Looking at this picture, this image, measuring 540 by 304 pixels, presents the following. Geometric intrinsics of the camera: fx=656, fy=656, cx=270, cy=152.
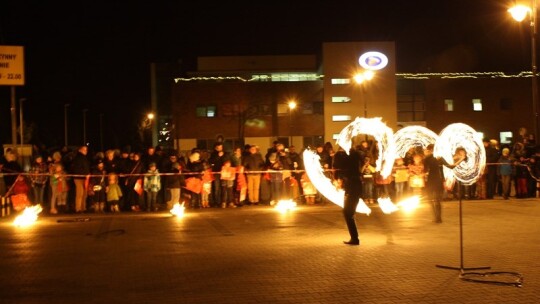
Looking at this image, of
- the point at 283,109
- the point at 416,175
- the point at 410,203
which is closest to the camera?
the point at 410,203

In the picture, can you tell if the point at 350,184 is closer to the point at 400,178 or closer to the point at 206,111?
the point at 400,178

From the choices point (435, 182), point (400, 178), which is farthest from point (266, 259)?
point (400, 178)

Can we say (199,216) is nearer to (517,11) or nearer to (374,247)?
(374,247)

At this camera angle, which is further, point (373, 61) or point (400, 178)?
point (373, 61)

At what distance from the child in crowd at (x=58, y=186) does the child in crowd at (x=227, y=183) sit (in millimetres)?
4858

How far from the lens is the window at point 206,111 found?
55.2 m

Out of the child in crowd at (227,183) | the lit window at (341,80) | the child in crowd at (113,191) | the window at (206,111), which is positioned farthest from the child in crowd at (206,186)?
the lit window at (341,80)

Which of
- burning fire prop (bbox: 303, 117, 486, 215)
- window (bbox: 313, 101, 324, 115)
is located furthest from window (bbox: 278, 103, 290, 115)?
burning fire prop (bbox: 303, 117, 486, 215)

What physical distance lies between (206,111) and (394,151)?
3819cm

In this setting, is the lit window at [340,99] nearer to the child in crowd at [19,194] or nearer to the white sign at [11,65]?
the white sign at [11,65]

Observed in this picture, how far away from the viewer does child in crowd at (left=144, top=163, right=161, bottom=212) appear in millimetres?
20391

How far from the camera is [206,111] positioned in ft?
182

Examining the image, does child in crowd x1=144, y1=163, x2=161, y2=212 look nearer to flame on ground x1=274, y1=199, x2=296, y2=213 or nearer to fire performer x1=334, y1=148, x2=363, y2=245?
flame on ground x1=274, y1=199, x2=296, y2=213

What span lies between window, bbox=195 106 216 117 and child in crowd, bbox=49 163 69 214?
35245 millimetres
